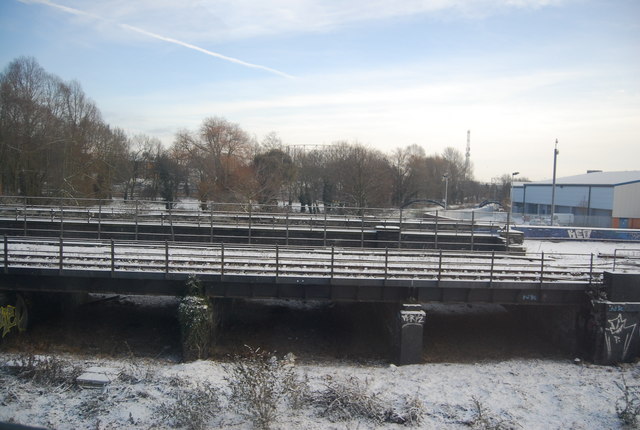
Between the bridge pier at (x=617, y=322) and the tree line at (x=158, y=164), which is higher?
the tree line at (x=158, y=164)

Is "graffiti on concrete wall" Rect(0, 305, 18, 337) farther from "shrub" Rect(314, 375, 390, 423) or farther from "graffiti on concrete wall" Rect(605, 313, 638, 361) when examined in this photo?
"graffiti on concrete wall" Rect(605, 313, 638, 361)

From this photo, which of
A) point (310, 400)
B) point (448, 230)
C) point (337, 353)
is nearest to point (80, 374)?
point (310, 400)

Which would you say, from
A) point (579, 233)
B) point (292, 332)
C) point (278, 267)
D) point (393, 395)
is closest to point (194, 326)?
point (278, 267)

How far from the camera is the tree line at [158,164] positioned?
34906mm

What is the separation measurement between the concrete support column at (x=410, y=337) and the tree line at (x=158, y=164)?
1304 centimetres

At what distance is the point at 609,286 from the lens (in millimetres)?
13875

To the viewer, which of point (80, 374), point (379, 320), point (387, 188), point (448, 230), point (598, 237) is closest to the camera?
point (80, 374)

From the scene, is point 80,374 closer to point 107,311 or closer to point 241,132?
point 107,311

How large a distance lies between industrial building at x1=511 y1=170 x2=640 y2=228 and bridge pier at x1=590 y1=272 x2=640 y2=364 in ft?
99.2

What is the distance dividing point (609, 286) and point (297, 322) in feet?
33.1

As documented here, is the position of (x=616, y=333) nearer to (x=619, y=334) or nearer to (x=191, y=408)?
(x=619, y=334)

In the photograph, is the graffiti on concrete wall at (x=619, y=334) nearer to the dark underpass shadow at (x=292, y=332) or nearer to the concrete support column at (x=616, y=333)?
the concrete support column at (x=616, y=333)

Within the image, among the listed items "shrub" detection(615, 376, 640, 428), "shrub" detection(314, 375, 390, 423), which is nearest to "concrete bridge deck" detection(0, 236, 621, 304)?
"shrub" detection(314, 375, 390, 423)

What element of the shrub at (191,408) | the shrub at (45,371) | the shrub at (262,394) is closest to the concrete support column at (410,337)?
the shrub at (262,394)
